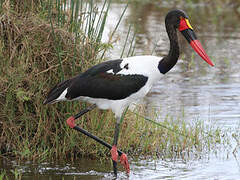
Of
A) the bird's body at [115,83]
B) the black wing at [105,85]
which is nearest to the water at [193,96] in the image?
the bird's body at [115,83]

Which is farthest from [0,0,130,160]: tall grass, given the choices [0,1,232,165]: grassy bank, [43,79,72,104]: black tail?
[43,79,72,104]: black tail

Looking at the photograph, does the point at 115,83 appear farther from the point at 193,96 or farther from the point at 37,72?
the point at 193,96

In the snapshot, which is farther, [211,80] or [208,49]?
[208,49]

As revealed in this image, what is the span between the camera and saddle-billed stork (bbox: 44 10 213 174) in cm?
552

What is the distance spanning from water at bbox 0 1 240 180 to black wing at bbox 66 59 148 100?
0.80 meters

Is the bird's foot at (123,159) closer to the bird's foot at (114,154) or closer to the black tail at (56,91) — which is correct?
the bird's foot at (114,154)

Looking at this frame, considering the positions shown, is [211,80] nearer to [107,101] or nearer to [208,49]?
[208,49]

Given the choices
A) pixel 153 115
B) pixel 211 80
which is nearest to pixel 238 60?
pixel 211 80

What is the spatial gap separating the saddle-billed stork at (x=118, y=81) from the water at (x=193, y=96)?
0.50 metres

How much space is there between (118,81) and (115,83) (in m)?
0.04

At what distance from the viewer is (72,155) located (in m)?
6.07

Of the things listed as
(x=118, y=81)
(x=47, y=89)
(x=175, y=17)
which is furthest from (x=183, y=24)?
(x=47, y=89)

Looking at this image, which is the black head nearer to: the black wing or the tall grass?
the black wing

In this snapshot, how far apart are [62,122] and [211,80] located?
451 cm
